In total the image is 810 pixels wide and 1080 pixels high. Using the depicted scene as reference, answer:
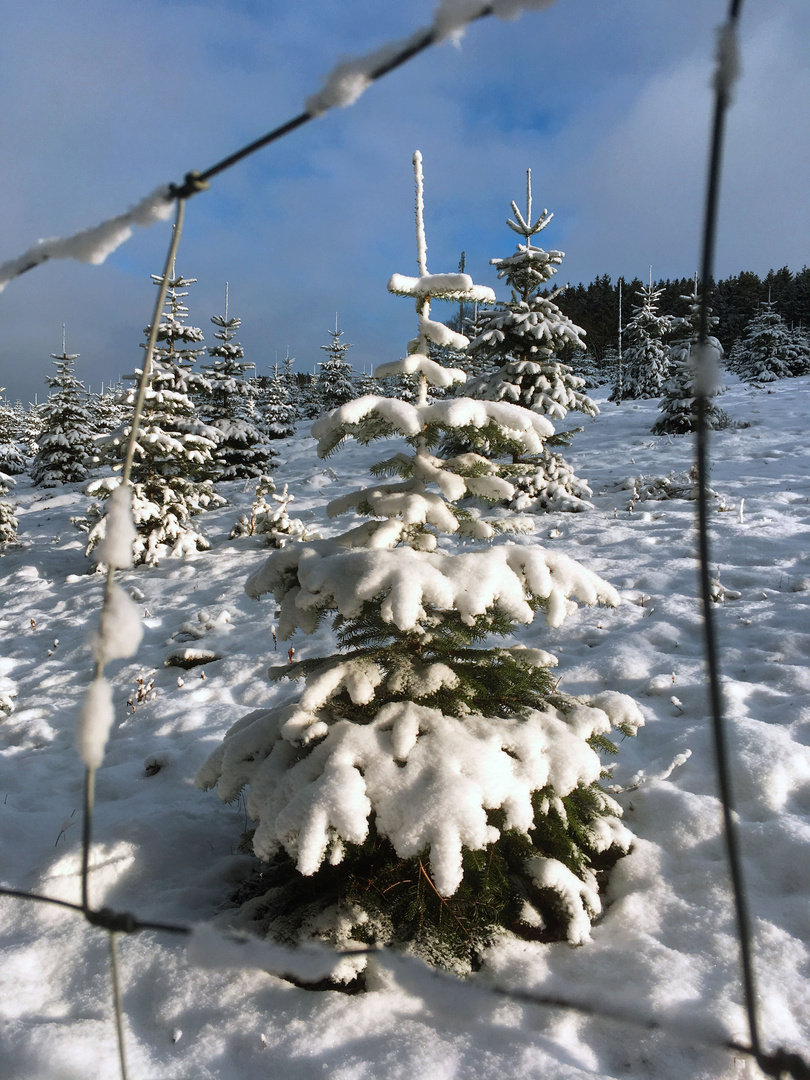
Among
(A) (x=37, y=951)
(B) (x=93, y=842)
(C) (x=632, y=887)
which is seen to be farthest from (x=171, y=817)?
(C) (x=632, y=887)

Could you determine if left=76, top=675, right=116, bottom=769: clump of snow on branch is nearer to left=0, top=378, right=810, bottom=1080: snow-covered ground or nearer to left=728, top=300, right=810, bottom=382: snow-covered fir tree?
left=0, top=378, right=810, bottom=1080: snow-covered ground

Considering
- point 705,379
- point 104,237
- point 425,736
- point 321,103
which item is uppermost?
point 321,103

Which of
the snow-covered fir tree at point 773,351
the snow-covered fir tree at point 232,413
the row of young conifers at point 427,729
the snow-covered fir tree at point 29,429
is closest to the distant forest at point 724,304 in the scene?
the snow-covered fir tree at point 773,351

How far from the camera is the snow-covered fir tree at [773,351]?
3072 cm

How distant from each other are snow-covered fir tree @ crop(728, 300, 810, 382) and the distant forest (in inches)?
506

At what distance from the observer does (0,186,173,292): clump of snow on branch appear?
4.71 ft

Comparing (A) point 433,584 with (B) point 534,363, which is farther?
(B) point 534,363

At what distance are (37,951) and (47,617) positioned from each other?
6.91 metres

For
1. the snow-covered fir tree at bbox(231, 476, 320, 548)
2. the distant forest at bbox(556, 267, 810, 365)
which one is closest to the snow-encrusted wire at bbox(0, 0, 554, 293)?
the snow-covered fir tree at bbox(231, 476, 320, 548)

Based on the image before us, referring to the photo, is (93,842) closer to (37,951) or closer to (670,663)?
(37,951)

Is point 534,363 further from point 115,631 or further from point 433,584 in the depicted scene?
point 115,631

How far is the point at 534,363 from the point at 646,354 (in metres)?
23.2

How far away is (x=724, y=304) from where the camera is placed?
51.6 metres

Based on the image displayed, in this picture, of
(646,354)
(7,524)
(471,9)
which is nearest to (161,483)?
(7,524)
